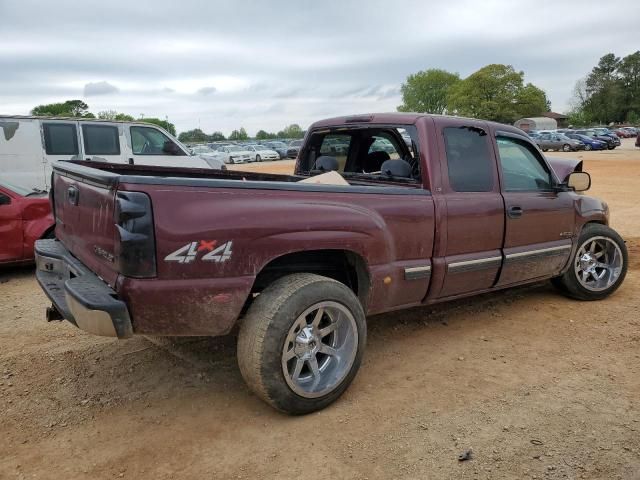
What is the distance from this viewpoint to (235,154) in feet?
120

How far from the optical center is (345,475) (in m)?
2.61

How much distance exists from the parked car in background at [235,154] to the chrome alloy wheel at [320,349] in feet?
109

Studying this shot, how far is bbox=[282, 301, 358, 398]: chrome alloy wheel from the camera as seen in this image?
3.10 meters

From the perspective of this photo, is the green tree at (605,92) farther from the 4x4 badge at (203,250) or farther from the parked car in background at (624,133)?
the 4x4 badge at (203,250)

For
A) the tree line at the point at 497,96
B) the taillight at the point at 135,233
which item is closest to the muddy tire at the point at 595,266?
the taillight at the point at 135,233

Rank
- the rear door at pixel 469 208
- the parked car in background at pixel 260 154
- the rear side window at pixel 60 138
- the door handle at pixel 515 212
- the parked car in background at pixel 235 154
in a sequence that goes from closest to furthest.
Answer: the rear door at pixel 469 208
the door handle at pixel 515 212
the rear side window at pixel 60 138
the parked car in background at pixel 235 154
the parked car in background at pixel 260 154

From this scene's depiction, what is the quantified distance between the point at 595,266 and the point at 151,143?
7.74 m

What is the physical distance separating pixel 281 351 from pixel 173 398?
36.0 inches

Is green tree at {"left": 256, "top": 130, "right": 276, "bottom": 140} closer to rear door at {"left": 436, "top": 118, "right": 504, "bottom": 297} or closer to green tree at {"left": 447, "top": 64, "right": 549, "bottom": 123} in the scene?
green tree at {"left": 447, "top": 64, "right": 549, "bottom": 123}

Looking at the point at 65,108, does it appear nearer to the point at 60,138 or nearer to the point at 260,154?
the point at 260,154

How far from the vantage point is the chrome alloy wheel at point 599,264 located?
520 centimetres

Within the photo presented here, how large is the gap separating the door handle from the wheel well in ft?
4.72

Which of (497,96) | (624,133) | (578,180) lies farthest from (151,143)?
Result: (497,96)

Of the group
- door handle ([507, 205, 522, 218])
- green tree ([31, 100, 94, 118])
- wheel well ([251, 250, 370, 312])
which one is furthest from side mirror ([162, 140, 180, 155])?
green tree ([31, 100, 94, 118])
